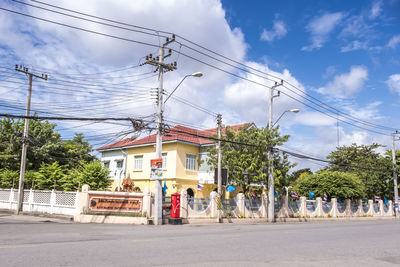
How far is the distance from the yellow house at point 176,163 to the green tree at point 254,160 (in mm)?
3215

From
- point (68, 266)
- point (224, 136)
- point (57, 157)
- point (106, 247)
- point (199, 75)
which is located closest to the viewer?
point (68, 266)

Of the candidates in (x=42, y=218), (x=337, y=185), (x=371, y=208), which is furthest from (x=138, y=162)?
(x=371, y=208)

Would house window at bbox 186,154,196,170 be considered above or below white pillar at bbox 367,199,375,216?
above

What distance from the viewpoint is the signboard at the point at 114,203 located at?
18844 millimetres

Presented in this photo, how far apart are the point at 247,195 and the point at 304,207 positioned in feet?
20.2

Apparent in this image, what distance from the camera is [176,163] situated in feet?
95.2

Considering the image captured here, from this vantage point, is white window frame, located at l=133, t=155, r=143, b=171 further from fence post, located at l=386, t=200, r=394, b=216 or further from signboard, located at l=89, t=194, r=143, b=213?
fence post, located at l=386, t=200, r=394, b=216

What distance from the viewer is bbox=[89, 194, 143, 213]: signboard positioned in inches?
742

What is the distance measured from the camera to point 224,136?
90.8 ft

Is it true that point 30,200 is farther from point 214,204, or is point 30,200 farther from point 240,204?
point 240,204

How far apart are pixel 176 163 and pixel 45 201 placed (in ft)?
35.6

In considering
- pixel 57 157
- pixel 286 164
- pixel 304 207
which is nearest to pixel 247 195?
pixel 286 164

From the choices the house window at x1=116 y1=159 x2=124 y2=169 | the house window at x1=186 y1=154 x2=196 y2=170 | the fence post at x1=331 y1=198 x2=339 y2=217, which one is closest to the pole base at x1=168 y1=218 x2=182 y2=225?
the house window at x1=186 y1=154 x2=196 y2=170

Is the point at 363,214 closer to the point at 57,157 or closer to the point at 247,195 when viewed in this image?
the point at 247,195
